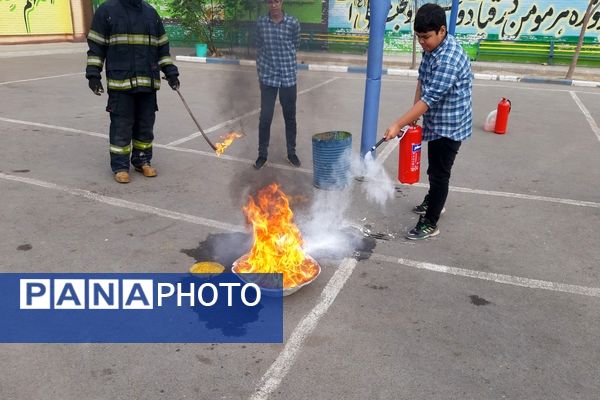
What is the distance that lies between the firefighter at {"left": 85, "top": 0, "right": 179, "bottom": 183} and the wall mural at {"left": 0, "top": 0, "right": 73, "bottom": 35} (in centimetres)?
1694

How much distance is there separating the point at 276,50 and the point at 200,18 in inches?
534

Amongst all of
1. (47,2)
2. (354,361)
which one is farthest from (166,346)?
(47,2)

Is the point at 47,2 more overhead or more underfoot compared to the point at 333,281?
more overhead

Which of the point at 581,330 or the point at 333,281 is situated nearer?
the point at 581,330

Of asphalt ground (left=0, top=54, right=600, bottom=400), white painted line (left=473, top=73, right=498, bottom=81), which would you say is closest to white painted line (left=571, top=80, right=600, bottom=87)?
white painted line (left=473, top=73, right=498, bottom=81)

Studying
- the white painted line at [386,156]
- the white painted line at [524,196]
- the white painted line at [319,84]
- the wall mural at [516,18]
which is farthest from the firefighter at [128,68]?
the wall mural at [516,18]

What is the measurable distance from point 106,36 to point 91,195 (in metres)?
1.75

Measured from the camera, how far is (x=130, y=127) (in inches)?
227

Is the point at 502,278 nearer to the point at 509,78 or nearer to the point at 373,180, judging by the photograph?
the point at 373,180

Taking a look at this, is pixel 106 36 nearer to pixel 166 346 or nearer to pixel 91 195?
pixel 91 195

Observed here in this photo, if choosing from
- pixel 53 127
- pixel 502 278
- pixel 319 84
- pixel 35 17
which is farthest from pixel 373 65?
pixel 35 17

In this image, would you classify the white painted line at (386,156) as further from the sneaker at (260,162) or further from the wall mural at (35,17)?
the wall mural at (35,17)

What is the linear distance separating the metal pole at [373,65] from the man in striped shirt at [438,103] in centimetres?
137

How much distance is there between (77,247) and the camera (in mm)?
4246
